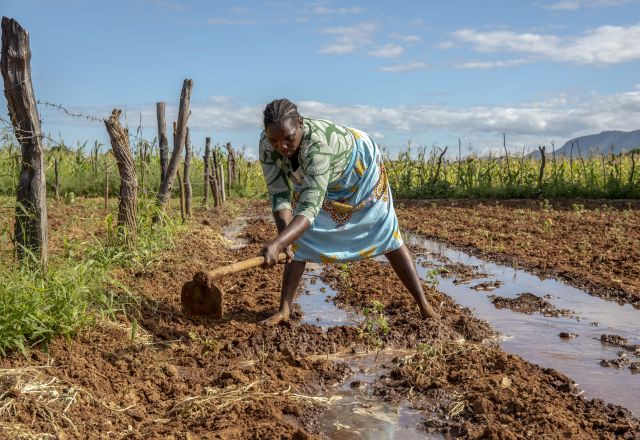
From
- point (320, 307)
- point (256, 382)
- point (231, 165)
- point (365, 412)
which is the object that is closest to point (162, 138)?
point (320, 307)

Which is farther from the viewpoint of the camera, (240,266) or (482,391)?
(240,266)

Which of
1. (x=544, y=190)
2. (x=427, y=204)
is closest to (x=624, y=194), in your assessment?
(x=544, y=190)

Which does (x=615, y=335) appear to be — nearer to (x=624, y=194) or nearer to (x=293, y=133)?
(x=293, y=133)

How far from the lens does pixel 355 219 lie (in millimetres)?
4652

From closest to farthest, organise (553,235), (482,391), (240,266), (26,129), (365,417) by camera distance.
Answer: (365,417) → (482,391) → (240,266) → (26,129) → (553,235)

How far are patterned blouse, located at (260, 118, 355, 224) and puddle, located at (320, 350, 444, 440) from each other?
921mm

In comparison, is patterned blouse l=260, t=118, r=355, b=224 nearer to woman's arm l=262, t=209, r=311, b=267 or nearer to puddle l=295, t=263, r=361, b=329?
woman's arm l=262, t=209, r=311, b=267

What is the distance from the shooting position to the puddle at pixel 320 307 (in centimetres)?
526

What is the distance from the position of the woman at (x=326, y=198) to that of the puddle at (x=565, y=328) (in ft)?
2.37

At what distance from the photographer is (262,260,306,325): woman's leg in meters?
4.73

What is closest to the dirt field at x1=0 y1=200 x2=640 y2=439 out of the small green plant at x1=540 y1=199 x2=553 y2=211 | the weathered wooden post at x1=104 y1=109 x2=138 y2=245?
the weathered wooden post at x1=104 y1=109 x2=138 y2=245

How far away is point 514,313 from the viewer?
5637mm

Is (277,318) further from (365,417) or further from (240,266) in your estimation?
(365,417)

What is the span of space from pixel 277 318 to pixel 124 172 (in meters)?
2.68
